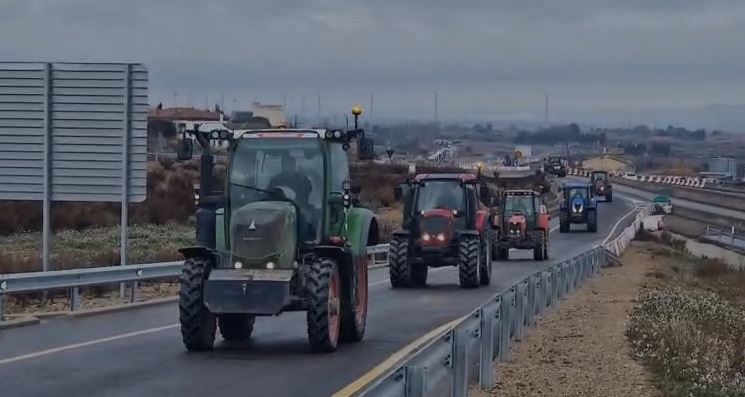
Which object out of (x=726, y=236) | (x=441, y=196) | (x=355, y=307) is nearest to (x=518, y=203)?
(x=441, y=196)

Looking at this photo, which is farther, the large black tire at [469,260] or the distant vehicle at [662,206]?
the distant vehicle at [662,206]

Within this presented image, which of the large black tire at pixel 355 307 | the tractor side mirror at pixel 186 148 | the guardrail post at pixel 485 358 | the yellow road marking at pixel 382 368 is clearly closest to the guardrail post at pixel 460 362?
the yellow road marking at pixel 382 368

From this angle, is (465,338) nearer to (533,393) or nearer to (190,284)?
(533,393)

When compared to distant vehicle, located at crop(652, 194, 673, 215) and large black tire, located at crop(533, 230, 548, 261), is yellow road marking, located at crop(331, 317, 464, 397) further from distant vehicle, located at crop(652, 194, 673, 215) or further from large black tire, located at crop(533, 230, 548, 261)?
distant vehicle, located at crop(652, 194, 673, 215)

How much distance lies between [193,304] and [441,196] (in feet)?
52.4

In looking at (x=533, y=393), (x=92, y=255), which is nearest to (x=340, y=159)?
(x=533, y=393)

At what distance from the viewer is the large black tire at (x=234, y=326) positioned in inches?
734

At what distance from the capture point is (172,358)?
16.7 meters

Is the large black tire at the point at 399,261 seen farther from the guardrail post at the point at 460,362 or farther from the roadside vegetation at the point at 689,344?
the guardrail post at the point at 460,362

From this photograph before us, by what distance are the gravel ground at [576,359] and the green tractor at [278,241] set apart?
229cm

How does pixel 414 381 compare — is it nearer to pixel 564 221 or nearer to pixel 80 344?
pixel 80 344

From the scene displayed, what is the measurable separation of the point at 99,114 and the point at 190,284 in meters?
10.1

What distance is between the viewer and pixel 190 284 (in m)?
17.0

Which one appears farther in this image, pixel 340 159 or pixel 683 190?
pixel 683 190
